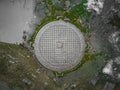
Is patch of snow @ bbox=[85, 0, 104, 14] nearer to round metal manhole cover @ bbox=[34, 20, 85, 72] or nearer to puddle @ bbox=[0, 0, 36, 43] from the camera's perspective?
round metal manhole cover @ bbox=[34, 20, 85, 72]

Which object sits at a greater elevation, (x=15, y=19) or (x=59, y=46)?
(x=15, y=19)

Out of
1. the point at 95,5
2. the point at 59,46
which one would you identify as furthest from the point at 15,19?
the point at 95,5

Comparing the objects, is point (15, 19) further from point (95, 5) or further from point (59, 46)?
point (95, 5)

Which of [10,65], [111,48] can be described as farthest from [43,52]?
[111,48]

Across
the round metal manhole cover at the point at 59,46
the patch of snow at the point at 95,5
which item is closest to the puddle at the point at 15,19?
the round metal manhole cover at the point at 59,46

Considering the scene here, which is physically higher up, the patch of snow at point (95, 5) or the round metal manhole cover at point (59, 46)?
the patch of snow at point (95, 5)

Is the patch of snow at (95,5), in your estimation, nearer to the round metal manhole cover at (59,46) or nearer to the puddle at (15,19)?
the round metal manhole cover at (59,46)
